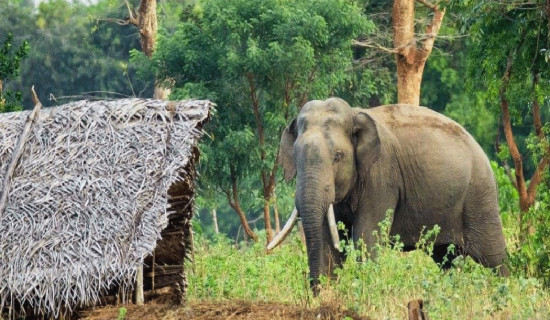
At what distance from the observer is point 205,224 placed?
44469 millimetres

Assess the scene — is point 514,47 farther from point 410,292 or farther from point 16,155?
point 16,155

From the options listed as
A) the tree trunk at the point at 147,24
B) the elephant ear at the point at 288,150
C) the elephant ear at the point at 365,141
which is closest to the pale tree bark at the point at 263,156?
the tree trunk at the point at 147,24

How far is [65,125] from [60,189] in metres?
0.81

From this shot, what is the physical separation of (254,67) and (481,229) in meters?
A: 6.53

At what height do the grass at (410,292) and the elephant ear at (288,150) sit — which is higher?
the elephant ear at (288,150)

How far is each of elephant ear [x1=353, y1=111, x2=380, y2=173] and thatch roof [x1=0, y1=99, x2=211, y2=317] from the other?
1.88 m

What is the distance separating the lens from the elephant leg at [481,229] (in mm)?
14156

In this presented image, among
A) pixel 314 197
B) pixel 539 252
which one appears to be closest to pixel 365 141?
pixel 314 197

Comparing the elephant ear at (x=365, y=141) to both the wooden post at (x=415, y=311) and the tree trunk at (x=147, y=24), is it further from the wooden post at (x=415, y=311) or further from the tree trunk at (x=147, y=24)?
the tree trunk at (x=147, y=24)

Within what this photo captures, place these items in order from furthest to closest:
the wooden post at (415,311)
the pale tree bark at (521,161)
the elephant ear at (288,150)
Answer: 1. the pale tree bark at (521,161)
2. the elephant ear at (288,150)
3. the wooden post at (415,311)

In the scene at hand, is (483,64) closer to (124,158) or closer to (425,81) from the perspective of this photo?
(124,158)

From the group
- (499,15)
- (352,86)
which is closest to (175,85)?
(352,86)

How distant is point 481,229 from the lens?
46.5 feet

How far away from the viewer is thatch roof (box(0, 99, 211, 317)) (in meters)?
11.0
